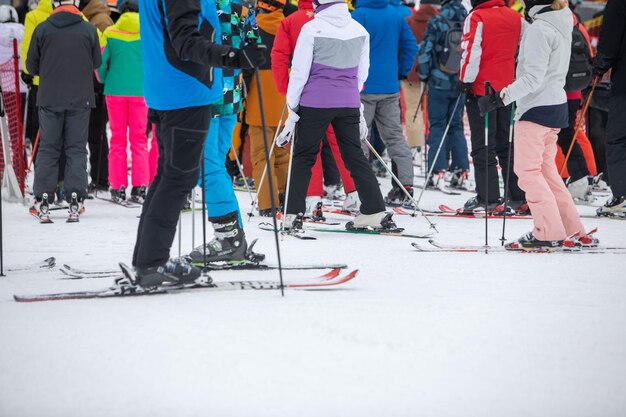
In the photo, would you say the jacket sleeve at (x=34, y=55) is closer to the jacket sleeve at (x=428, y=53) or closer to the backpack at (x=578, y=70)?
the jacket sleeve at (x=428, y=53)

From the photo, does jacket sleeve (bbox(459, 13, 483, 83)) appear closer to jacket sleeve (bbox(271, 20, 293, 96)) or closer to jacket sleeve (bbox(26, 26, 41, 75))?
jacket sleeve (bbox(271, 20, 293, 96))

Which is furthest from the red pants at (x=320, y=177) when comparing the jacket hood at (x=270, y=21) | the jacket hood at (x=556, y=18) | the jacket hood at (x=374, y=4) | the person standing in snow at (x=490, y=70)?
the jacket hood at (x=556, y=18)

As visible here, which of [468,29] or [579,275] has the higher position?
[468,29]

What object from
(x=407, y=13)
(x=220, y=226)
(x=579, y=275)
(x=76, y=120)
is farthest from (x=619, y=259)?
(x=407, y=13)

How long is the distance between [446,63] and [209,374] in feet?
22.2

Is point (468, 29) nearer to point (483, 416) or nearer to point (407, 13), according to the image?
point (407, 13)

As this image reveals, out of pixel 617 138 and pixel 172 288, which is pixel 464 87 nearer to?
pixel 617 138

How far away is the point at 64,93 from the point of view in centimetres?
779

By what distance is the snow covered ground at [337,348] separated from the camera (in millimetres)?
2932

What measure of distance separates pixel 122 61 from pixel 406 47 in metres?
2.70

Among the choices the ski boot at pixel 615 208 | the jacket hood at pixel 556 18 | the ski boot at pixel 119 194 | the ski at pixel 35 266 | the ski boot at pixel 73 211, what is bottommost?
the ski boot at pixel 119 194

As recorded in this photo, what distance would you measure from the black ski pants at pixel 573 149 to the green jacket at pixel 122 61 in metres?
4.16

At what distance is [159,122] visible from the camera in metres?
4.52

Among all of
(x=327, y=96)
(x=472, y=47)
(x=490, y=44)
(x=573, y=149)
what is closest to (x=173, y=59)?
(x=327, y=96)
